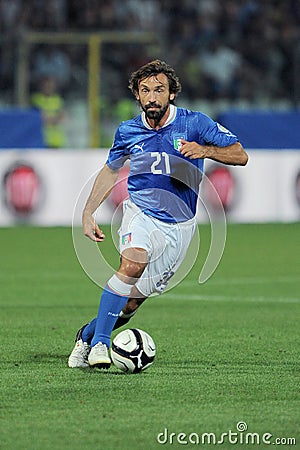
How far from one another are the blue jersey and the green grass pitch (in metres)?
1.04

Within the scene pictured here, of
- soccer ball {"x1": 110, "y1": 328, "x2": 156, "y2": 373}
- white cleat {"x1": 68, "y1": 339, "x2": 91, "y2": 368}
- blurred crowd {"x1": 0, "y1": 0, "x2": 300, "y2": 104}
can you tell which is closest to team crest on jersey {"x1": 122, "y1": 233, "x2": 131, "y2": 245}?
soccer ball {"x1": 110, "y1": 328, "x2": 156, "y2": 373}

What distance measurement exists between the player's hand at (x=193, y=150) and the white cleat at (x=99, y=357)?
1.29m

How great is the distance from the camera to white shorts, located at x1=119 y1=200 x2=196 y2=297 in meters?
7.61

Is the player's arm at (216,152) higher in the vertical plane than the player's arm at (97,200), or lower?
higher

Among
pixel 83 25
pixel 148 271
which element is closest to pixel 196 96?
pixel 83 25

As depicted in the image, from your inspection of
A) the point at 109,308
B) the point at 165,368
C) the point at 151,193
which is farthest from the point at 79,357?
the point at 151,193

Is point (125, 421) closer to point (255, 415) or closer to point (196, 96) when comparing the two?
point (255, 415)

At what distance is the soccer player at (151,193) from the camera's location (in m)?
7.52

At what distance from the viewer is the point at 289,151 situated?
66.5 feet

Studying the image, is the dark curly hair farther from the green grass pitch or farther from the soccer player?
the green grass pitch

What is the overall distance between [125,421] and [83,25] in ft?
63.7

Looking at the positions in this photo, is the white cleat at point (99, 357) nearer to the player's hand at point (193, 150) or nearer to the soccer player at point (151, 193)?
the soccer player at point (151, 193)

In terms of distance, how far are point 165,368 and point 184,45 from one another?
1749 cm

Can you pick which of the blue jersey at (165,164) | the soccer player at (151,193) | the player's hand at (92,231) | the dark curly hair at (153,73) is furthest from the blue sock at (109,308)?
the dark curly hair at (153,73)
